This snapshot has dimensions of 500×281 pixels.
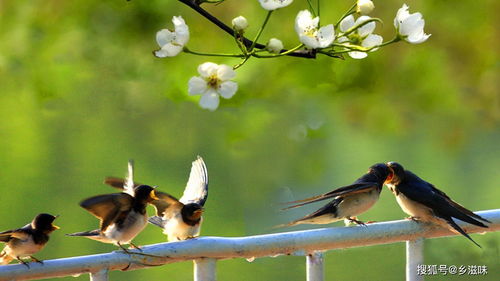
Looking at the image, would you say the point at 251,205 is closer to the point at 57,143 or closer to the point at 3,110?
the point at 57,143

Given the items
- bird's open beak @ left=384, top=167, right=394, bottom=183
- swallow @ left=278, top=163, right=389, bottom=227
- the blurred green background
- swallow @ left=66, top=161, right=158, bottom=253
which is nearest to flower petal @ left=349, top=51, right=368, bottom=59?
swallow @ left=66, top=161, right=158, bottom=253

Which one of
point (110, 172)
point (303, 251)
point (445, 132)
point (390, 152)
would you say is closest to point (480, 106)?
point (445, 132)

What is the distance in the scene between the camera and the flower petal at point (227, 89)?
0.68 meters

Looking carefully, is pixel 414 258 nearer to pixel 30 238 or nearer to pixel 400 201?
pixel 400 201

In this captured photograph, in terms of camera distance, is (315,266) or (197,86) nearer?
(197,86)

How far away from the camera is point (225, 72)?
0.68 m

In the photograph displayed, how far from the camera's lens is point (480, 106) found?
10.3 feet

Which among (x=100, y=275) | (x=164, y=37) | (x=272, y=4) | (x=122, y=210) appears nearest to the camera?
(x=272, y=4)

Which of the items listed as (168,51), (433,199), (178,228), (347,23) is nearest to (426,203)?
(433,199)

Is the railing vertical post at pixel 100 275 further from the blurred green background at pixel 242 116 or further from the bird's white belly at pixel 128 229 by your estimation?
the blurred green background at pixel 242 116

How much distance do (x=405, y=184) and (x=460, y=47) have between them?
1797 millimetres

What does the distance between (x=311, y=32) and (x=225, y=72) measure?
8 cm

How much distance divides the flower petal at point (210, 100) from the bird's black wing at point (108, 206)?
20 cm

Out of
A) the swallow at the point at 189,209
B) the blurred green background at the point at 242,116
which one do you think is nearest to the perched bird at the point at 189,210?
the swallow at the point at 189,209
